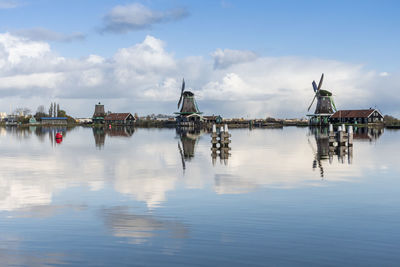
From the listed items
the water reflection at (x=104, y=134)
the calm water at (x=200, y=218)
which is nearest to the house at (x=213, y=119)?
the water reflection at (x=104, y=134)

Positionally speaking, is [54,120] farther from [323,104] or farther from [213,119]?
[323,104]

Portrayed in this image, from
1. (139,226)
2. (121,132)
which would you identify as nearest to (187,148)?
(139,226)

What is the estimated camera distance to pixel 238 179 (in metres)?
22.7

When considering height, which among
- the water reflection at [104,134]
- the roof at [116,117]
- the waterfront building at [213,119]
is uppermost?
the roof at [116,117]

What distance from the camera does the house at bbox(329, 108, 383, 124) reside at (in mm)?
121344

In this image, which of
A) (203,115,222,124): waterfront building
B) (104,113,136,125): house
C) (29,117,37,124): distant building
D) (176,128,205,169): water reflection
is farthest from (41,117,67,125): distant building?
(176,128,205,169): water reflection

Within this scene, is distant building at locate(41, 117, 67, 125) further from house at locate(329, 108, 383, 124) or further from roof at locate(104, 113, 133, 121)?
house at locate(329, 108, 383, 124)

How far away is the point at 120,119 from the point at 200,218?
142137mm

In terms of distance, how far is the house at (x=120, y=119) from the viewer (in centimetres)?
15234

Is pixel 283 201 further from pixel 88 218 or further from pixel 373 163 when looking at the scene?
pixel 373 163

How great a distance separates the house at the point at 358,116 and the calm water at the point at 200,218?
103141mm

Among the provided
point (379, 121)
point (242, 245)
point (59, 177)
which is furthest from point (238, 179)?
point (379, 121)

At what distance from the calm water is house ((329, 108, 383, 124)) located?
103 metres

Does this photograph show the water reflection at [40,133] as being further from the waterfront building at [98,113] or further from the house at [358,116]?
the house at [358,116]
